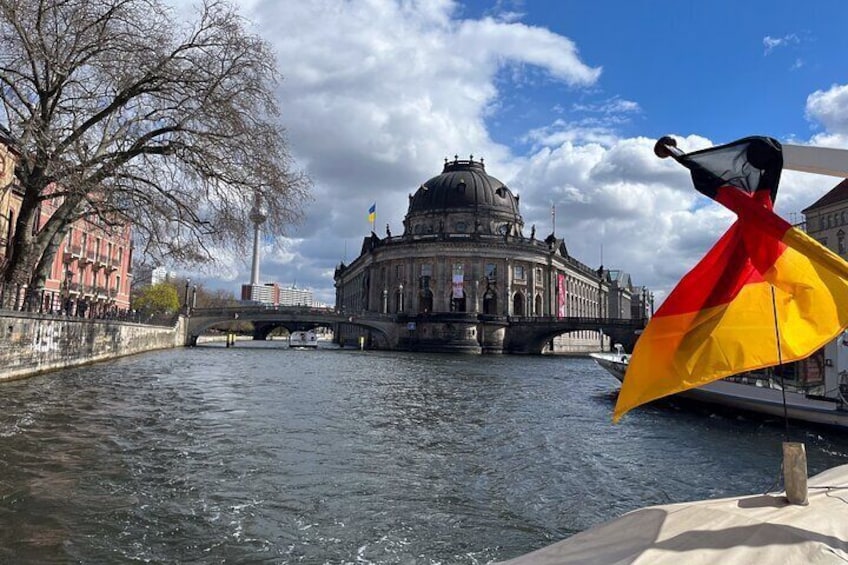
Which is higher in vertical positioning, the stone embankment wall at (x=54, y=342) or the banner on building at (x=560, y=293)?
the banner on building at (x=560, y=293)

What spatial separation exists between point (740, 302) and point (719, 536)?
167 centimetres

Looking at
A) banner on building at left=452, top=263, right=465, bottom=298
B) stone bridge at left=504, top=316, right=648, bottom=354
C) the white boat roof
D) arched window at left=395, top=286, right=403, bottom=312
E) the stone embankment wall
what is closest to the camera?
the white boat roof

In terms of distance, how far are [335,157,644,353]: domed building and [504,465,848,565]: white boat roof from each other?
66243 mm

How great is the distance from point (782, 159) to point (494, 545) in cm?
459

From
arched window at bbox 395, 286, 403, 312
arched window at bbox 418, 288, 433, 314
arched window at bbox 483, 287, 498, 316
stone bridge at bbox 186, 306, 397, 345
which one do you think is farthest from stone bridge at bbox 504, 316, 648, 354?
arched window at bbox 395, 286, 403, 312

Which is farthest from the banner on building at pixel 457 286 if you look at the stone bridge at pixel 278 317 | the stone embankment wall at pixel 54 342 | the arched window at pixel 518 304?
the stone embankment wall at pixel 54 342

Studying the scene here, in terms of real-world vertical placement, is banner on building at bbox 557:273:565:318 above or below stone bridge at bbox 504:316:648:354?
above

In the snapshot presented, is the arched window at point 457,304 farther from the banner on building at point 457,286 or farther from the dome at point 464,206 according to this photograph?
the dome at point 464,206

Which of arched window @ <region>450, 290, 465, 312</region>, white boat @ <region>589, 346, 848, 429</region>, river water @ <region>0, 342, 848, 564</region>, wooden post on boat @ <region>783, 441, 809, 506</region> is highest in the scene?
arched window @ <region>450, 290, 465, 312</region>

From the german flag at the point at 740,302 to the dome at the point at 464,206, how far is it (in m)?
79.2

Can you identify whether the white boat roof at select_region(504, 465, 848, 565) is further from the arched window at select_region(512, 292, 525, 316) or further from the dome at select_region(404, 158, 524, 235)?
the dome at select_region(404, 158, 524, 235)

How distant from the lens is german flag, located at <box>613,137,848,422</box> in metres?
3.94

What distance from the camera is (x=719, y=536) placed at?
3.25 meters

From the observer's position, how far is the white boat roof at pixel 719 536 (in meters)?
3.03
